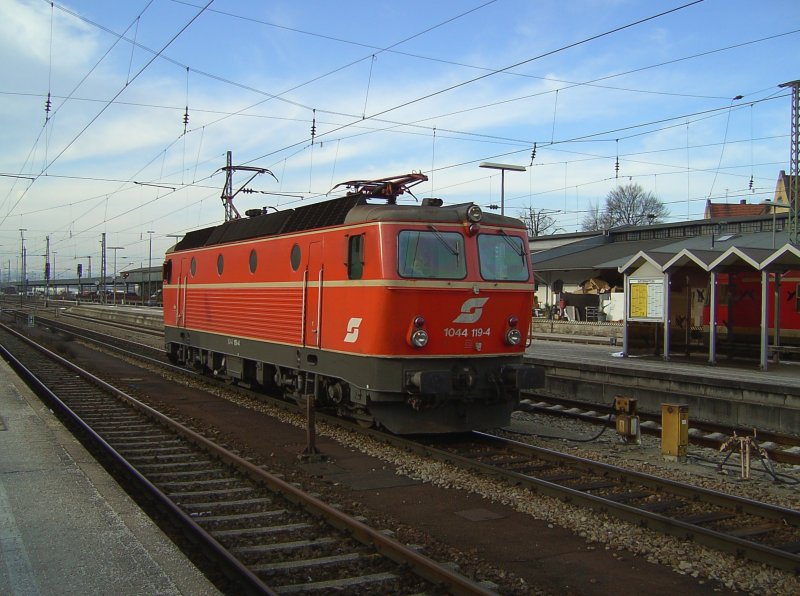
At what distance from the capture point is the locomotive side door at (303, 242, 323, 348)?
1123 centimetres

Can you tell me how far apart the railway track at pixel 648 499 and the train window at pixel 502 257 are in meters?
2.42

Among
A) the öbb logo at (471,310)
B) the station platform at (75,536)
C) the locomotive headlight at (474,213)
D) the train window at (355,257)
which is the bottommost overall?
the station platform at (75,536)

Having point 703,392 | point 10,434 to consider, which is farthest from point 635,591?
point 703,392

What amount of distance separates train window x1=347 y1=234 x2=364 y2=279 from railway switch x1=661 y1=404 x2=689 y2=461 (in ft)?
14.9

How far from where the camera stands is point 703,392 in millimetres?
14203

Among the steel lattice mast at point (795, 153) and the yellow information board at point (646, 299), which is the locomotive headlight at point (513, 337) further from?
the steel lattice mast at point (795, 153)

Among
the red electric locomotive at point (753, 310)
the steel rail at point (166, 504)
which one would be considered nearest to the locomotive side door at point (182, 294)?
the steel rail at point (166, 504)

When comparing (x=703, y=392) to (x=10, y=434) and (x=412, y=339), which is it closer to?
(x=412, y=339)

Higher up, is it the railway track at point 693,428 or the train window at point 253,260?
the train window at point 253,260

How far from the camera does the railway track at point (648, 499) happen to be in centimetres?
612

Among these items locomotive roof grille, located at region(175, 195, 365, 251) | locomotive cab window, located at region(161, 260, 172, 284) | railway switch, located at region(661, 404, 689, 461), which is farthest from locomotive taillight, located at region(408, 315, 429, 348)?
locomotive cab window, located at region(161, 260, 172, 284)

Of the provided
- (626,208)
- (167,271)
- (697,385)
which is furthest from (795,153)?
(626,208)

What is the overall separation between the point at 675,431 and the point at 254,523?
580 centimetres

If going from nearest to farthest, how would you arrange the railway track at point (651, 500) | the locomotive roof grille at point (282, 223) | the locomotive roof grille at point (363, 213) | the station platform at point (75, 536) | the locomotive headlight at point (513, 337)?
1. the station platform at point (75, 536)
2. the railway track at point (651, 500)
3. the locomotive roof grille at point (363, 213)
4. the locomotive headlight at point (513, 337)
5. the locomotive roof grille at point (282, 223)
